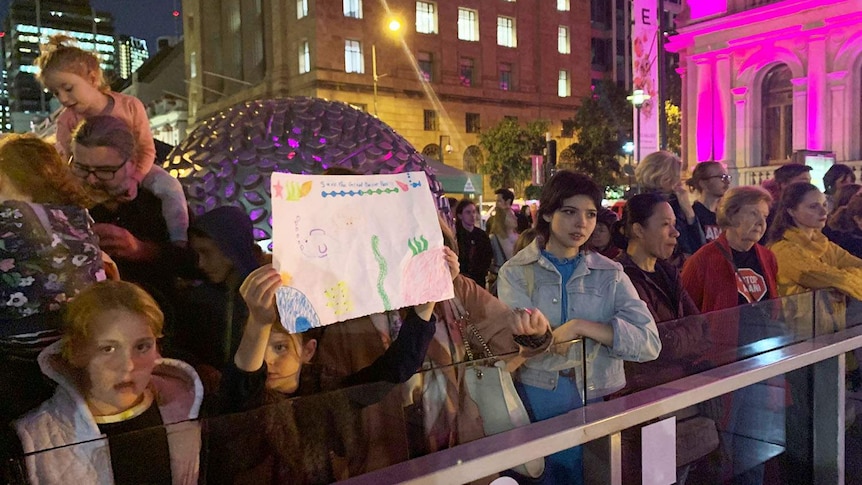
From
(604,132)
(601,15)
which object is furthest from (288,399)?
(601,15)

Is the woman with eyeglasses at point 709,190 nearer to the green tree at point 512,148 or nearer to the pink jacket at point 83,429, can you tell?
the pink jacket at point 83,429

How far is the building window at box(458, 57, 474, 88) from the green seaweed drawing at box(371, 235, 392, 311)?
37.5 meters

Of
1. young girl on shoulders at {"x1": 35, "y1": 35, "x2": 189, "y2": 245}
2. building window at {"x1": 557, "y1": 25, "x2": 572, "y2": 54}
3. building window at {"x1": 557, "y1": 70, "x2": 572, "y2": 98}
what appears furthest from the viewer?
building window at {"x1": 557, "y1": 70, "x2": 572, "y2": 98}

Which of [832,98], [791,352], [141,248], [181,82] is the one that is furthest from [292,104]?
[181,82]

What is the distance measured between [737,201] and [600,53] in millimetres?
47473

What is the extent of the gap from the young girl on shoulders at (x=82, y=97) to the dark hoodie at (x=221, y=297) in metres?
0.29

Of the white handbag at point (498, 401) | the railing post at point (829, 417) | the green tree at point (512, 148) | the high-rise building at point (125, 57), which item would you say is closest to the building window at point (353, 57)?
the green tree at point (512, 148)

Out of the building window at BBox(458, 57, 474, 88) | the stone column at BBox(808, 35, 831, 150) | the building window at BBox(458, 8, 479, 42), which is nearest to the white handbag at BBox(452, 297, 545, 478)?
the stone column at BBox(808, 35, 831, 150)

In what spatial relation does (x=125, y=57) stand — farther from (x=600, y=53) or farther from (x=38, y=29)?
(x=600, y=53)

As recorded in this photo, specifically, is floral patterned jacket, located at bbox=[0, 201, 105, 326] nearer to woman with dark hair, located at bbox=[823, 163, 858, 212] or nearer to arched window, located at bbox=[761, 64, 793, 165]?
woman with dark hair, located at bbox=[823, 163, 858, 212]

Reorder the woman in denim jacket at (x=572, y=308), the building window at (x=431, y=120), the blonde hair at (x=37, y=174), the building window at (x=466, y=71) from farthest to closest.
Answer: the building window at (x=466, y=71), the building window at (x=431, y=120), the woman in denim jacket at (x=572, y=308), the blonde hair at (x=37, y=174)

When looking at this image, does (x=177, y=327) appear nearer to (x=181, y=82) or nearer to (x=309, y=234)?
(x=309, y=234)

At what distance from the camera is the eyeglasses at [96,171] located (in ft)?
5.17

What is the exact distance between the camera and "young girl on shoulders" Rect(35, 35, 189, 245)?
1680 mm
